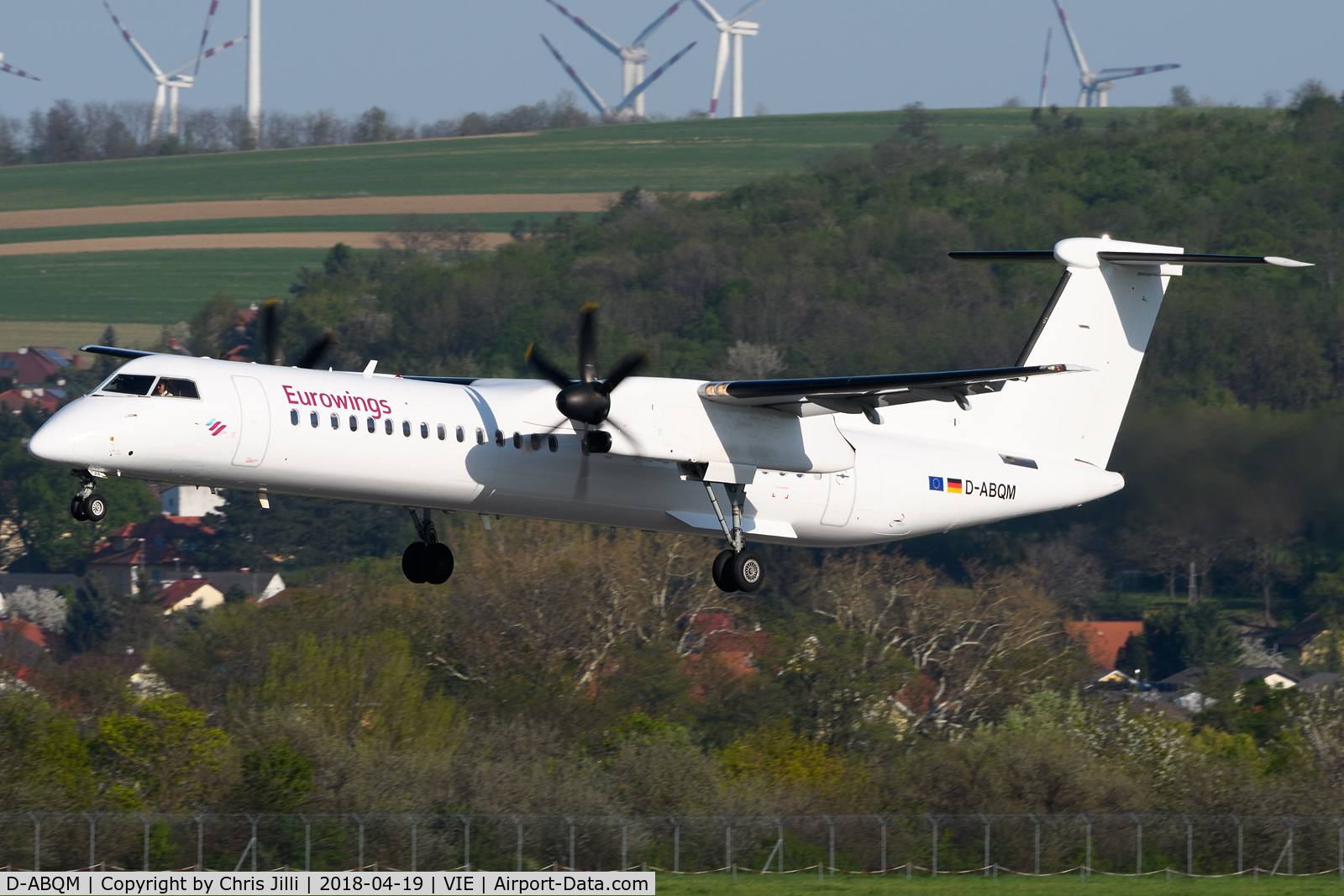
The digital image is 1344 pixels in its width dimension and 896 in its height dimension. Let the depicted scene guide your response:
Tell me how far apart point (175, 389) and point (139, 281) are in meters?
138

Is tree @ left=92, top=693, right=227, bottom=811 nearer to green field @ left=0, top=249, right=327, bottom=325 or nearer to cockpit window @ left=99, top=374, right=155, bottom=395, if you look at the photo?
cockpit window @ left=99, top=374, right=155, bottom=395

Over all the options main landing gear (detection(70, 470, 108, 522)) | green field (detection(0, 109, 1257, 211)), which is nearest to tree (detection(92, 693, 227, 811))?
main landing gear (detection(70, 470, 108, 522))

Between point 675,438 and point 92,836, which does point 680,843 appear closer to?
point 92,836

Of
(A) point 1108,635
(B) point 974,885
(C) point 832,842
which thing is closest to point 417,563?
(C) point 832,842

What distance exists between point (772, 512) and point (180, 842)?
19817 millimetres

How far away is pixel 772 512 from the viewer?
2784 cm

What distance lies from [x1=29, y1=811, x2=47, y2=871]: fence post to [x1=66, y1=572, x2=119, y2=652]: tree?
216 feet

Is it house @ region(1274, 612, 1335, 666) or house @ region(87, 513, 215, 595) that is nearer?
house @ region(1274, 612, 1335, 666)

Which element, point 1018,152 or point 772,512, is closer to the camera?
point 772,512

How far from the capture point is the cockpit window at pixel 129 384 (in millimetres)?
22266

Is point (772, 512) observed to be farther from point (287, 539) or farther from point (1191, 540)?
point (287, 539)

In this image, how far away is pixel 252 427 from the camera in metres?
22.8

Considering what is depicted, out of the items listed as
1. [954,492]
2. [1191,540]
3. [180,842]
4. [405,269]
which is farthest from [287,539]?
[954,492]

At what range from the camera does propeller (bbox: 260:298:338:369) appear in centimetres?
2611
